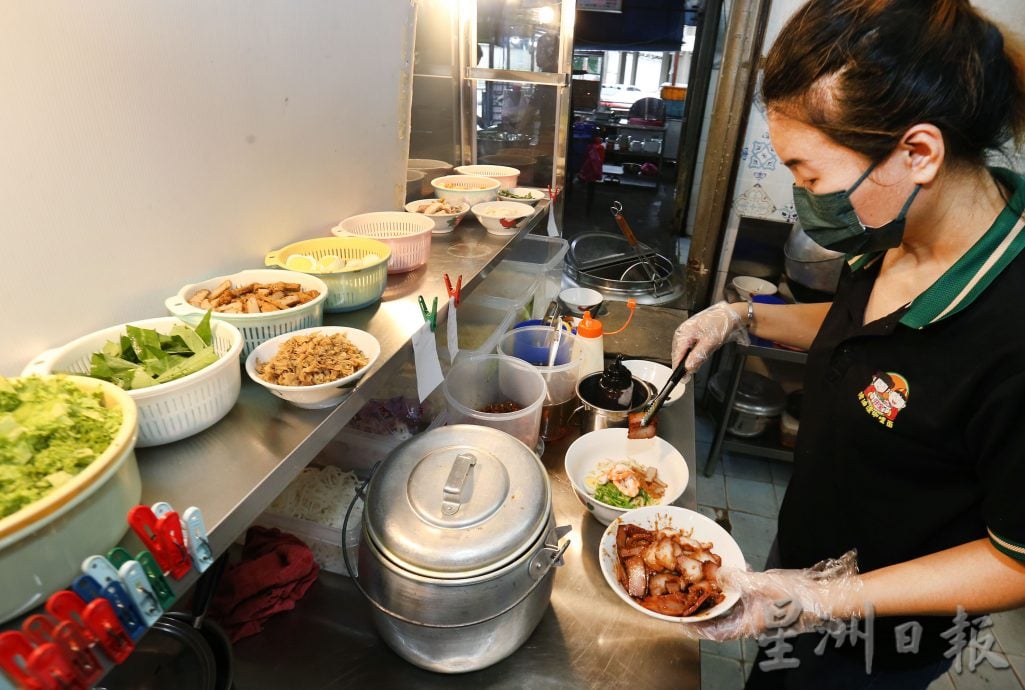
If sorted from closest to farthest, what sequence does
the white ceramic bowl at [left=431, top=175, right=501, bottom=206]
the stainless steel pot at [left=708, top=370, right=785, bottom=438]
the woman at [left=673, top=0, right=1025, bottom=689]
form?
1. the woman at [left=673, top=0, right=1025, bottom=689]
2. the white ceramic bowl at [left=431, top=175, right=501, bottom=206]
3. the stainless steel pot at [left=708, top=370, right=785, bottom=438]

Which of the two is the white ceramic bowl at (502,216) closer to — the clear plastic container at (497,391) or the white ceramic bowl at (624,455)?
the clear plastic container at (497,391)

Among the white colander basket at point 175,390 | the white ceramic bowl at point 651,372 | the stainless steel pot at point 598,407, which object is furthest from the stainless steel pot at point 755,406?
the white colander basket at point 175,390

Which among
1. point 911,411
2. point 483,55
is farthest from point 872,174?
point 483,55

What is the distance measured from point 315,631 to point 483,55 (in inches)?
105

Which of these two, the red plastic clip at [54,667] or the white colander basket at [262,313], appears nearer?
the red plastic clip at [54,667]

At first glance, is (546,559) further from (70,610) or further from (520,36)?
(520,36)

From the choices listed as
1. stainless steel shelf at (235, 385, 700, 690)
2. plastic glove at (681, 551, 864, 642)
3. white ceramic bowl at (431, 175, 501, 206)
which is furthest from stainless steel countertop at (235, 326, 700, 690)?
white ceramic bowl at (431, 175, 501, 206)

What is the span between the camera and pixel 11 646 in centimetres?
50

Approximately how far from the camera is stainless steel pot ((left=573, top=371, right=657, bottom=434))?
5.98 feet

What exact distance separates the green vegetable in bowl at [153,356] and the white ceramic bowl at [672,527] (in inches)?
39.7

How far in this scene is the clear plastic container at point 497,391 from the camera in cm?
169

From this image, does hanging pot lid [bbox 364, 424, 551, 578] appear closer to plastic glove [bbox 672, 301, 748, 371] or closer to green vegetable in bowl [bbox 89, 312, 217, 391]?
green vegetable in bowl [bbox 89, 312, 217, 391]

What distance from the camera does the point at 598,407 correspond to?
5.98ft

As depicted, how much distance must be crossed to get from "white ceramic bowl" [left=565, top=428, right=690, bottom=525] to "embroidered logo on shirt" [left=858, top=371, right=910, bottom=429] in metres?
0.60
